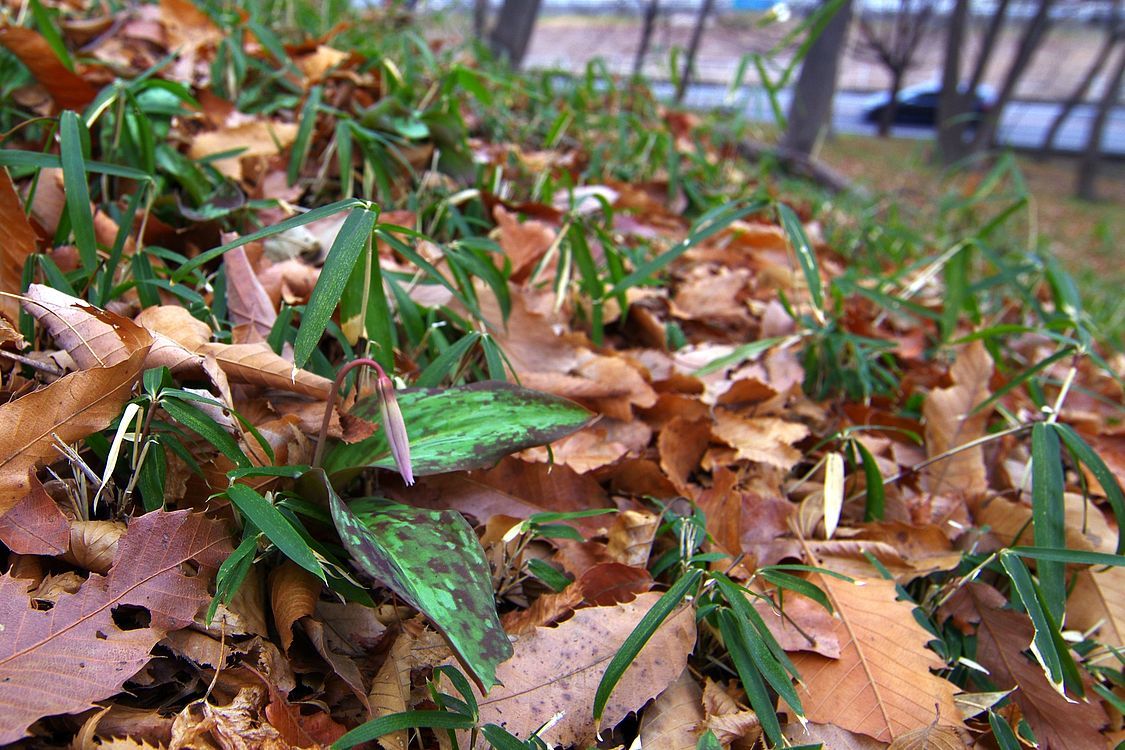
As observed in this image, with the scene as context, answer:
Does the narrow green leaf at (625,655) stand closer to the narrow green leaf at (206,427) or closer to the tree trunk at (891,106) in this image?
the narrow green leaf at (206,427)

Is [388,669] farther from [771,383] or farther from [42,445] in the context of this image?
[771,383]

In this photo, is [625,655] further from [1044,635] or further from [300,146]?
[300,146]

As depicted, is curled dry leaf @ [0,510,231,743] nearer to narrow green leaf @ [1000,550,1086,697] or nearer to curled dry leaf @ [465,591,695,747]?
curled dry leaf @ [465,591,695,747]

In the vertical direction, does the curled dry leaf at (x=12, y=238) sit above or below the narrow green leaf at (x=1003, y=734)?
above

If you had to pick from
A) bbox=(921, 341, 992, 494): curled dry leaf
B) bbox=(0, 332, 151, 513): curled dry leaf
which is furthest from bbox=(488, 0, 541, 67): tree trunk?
bbox=(0, 332, 151, 513): curled dry leaf

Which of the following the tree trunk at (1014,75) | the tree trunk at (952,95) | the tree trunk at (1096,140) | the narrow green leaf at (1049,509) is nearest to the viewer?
the narrow green leaf at (1049,509)

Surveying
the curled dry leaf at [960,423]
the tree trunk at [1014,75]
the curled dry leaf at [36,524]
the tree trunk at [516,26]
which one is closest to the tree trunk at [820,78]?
the tree trunk at [516,26]

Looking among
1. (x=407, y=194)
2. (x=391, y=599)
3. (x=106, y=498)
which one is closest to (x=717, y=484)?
(x=391, y=599)
